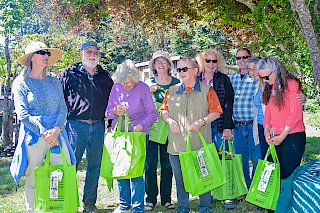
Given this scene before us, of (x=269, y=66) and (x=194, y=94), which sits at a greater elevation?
(x=269, y=66)

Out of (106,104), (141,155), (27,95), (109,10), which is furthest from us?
(109,10)

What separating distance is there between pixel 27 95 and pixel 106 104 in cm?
107

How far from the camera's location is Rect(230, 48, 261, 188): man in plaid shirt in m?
4.93

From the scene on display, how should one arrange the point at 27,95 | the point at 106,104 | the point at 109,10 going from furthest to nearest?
1. the point at 109,10
2. the point at 106,104
3. the point at 27,95

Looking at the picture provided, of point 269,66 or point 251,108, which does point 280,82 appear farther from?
point 251,108

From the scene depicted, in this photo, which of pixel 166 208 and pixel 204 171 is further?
pixel 166 208

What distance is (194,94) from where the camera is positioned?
4.17m

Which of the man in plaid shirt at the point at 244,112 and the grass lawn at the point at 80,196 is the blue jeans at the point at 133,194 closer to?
the grass lawn at the point at 80,196

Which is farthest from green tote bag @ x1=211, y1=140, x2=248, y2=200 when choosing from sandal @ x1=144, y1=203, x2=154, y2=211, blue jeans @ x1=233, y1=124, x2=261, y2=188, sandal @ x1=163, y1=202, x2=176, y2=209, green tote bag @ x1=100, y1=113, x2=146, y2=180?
green tote bag @ x1=100, y1=113, x2=146, y2=180

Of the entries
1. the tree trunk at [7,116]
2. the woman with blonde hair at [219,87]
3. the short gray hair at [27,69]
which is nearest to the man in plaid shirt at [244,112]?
the woman with blonde hair at [219,87]

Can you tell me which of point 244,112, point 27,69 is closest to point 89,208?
point 27,69

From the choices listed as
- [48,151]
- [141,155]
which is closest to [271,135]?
[141,155]

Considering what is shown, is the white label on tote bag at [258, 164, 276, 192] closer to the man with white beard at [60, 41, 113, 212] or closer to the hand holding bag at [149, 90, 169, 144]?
the hand holding bag at [149, 90, 169, 144]

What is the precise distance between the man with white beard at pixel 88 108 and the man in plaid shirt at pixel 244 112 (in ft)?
5.06
